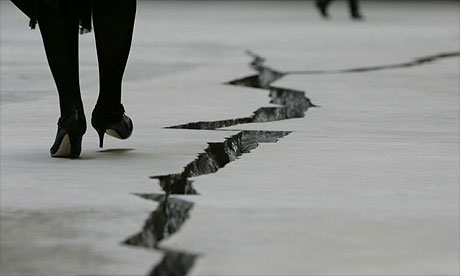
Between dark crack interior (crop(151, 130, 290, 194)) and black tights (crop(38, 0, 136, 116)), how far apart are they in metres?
0.24

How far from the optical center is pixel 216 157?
7.26 feet

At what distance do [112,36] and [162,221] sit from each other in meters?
0.71

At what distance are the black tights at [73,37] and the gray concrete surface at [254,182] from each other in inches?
4.7

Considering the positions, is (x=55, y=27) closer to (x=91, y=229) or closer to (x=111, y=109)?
(x=111, y=109)

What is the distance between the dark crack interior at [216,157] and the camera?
6.04ft

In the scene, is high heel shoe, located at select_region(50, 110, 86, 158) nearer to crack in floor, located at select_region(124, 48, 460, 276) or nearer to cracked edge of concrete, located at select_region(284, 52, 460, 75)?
crack in floor, located at select_region(124, 48, 460, 276)

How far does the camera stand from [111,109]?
2.26 meters

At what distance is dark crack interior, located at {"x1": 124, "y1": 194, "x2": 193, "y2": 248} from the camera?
1409mm

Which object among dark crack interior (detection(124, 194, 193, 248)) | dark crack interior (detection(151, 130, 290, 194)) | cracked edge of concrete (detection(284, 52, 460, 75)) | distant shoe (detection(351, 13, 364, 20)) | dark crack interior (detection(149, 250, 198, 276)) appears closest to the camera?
dark crack interior (detection(149, 250, 198, 276))

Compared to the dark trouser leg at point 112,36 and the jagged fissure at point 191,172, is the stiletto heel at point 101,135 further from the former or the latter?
the jagged fissure at point 191,172

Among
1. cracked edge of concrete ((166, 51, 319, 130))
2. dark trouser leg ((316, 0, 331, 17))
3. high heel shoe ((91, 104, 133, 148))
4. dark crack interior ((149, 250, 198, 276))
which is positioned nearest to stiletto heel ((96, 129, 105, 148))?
high heel shoe ((91, 104, 133, 148))

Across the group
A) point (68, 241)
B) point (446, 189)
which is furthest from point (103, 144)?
point (68, 241)

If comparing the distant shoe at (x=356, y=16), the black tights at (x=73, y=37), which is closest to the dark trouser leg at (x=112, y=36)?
the black tights at (x=73, y=37)

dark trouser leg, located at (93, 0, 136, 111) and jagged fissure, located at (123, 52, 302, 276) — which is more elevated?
dark trouser leg, located at (93, 0, 136, 111)
